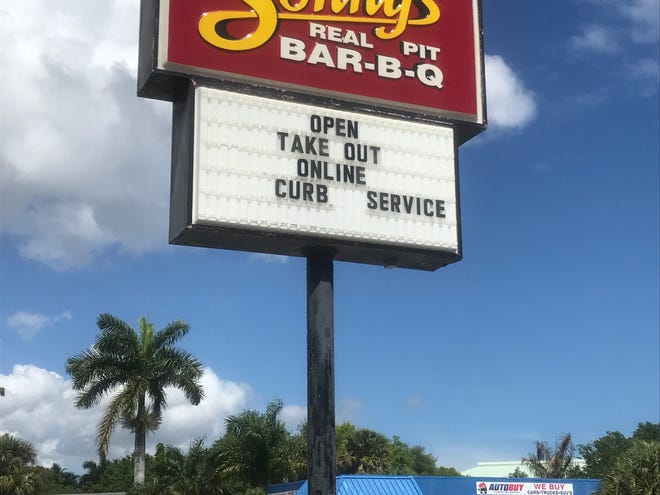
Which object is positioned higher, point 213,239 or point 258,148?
point 258,148

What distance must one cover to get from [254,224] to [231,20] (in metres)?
3.79

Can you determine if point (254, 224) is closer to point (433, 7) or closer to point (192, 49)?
point (192, 49)

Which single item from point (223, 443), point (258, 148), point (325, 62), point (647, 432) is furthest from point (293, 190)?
point (647, 432)

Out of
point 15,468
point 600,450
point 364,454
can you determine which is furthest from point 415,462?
point 15,468

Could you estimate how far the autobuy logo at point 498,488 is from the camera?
31281 millimetres

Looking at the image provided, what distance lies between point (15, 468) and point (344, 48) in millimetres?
33411

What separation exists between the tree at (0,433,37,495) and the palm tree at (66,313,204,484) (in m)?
5.69

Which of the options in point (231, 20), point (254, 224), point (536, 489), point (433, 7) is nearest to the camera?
point (254, 224)

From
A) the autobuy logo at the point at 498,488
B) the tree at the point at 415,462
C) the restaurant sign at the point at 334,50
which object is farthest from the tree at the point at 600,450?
the restaurant sign at the point at 334,50

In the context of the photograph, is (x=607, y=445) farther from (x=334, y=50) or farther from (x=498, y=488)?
(x=334, y=50)

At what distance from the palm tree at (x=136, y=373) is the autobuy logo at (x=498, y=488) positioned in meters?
14.6

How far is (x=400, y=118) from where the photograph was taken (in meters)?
16.5

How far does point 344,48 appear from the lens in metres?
16.6

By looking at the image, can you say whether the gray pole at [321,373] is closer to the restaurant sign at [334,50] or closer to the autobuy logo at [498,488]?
the restaurant sign at [334,50]
